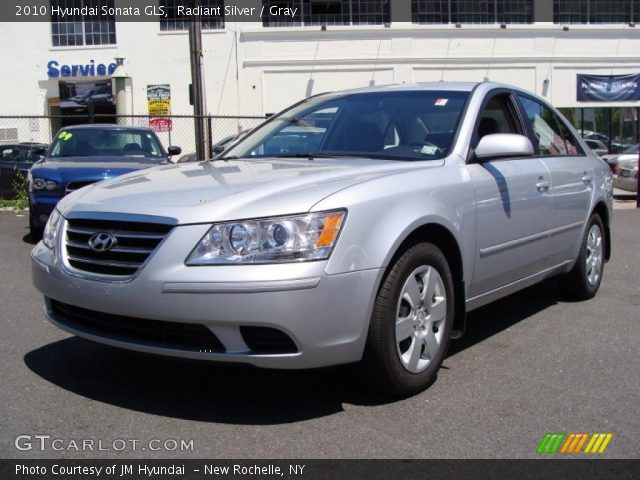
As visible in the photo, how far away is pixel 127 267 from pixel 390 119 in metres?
2.09

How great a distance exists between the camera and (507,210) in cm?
449

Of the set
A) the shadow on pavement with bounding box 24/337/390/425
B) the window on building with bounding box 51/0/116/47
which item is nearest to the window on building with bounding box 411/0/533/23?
the window on building with bounding box 51/0/116/47

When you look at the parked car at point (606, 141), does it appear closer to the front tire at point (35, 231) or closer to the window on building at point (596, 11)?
the window on building at point (596, 11)

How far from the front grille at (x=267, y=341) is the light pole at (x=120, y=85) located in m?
23.3

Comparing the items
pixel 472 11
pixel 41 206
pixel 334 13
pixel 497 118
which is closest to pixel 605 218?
pixel 497 118

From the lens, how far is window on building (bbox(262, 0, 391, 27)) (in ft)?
83.5

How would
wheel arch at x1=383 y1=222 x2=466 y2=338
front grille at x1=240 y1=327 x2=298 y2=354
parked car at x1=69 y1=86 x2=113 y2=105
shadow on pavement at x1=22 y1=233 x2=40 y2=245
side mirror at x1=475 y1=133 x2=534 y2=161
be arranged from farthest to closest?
parked car at x1=69 y1=86 x2=113 y2=105, shadow on pavement at x1=22 y1=233 x2=40 y2=245, side mirror at x1=475 y1=133 x2=534 y2=161, wheel arch at x1=383 y1=222 x2=466 y2=338, front grille at x1=240 y1=327 x2=298 y2=354

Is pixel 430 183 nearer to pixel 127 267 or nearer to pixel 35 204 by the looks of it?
pixel 127 267

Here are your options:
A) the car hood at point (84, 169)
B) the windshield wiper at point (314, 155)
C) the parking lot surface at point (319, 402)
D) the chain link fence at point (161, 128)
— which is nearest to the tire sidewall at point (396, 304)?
the parking lot surface at point (319, 402)

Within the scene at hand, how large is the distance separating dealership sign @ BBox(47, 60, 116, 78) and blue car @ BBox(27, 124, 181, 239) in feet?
54.5

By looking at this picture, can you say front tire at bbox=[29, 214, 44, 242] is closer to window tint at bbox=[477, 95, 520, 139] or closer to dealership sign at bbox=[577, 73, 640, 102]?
window tint at bbox=[477, 95, 520, 139]

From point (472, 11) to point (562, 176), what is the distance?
22.3 meters

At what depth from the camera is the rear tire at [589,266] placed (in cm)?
582

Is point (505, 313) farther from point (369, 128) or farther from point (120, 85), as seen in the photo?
point (120, 85)
